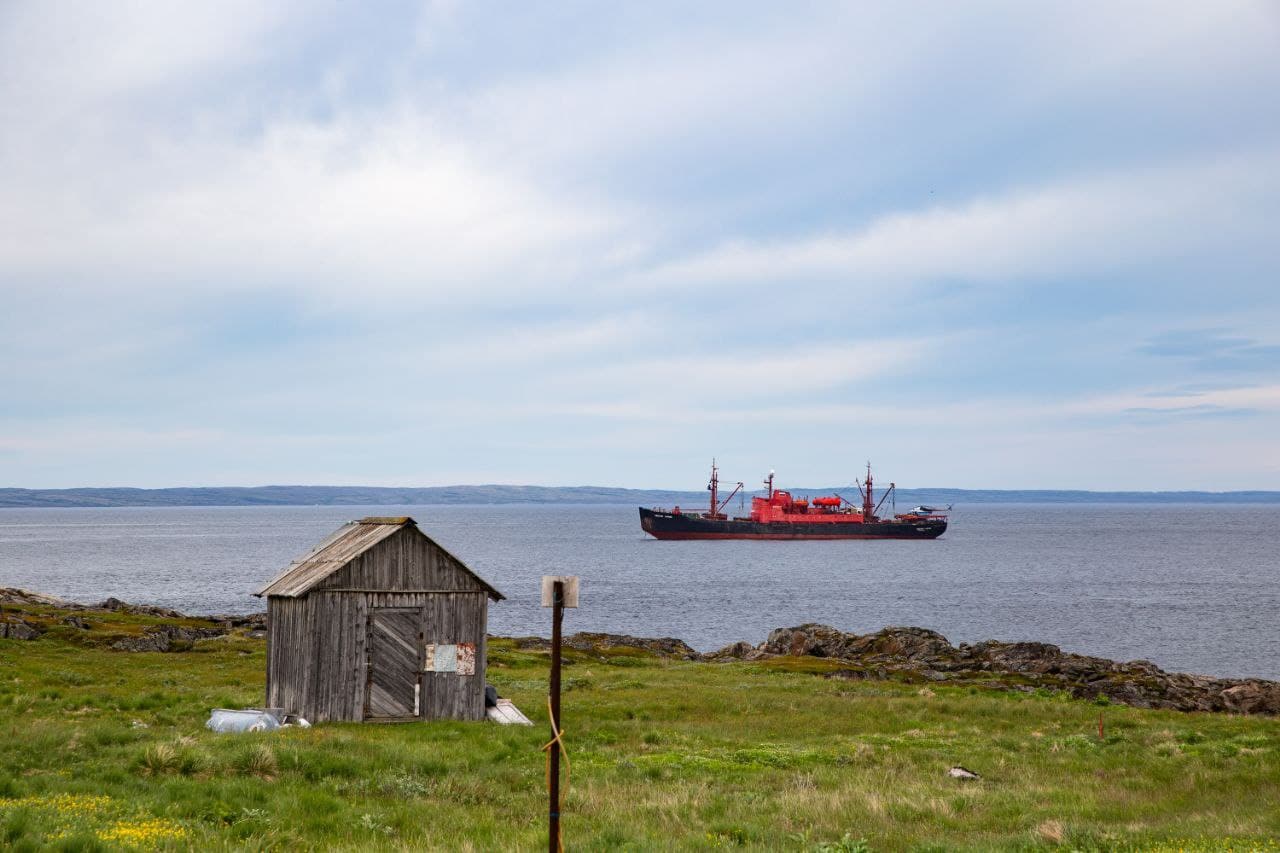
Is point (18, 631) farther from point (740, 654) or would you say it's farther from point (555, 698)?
point (555, 698)

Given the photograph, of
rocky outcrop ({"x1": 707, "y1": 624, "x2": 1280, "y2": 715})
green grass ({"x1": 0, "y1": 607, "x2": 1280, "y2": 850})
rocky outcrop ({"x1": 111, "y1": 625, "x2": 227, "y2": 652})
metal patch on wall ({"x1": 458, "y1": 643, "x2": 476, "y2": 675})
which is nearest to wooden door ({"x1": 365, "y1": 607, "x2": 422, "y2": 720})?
metal patch on wall ({"x1": 458, "y1": 643, "x2": 476, "y2": 675})

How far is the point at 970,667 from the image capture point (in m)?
49.7

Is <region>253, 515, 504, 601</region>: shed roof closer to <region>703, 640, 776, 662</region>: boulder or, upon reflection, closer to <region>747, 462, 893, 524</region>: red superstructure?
<region>703, 640, 776, 662</region>: boulder

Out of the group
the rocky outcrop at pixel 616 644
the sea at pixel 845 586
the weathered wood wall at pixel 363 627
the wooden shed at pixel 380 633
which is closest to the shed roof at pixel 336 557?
the wooden shed at pixel 380 633

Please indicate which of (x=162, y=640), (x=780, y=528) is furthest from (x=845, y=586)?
(x=162, y=640)

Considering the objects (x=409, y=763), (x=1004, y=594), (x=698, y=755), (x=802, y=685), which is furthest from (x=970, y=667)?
(x=1004, y=594)

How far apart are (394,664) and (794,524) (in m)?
163

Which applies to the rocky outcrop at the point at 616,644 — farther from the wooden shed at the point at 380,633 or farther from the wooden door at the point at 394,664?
the wooden door at the point at 394,664

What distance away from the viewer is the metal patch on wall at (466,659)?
80.5ft

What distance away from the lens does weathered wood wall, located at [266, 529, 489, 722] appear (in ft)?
77.4

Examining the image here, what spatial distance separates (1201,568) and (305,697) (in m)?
132

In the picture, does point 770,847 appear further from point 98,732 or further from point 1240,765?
point 1240,765

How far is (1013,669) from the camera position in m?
49.3

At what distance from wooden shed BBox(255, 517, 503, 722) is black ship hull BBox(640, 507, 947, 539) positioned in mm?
159139
